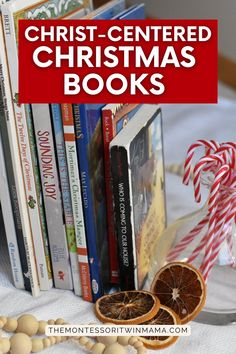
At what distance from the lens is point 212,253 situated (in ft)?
2.86

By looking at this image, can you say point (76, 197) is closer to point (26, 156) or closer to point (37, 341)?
point (26, 156)

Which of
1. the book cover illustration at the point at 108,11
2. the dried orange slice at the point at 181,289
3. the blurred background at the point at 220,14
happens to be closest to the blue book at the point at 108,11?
the book cover illustration at the point at 108,11

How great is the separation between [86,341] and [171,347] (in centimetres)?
11

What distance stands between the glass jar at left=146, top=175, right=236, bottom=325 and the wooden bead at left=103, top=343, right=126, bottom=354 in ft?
0.44

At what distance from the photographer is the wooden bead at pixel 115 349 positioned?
0.77 m

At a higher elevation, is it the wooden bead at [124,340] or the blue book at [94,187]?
the blue book at [94,187]

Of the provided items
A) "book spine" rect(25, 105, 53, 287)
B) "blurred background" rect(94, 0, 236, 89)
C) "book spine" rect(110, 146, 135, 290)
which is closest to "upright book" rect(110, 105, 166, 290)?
"book spine" rect(110, 146, 135, 290)

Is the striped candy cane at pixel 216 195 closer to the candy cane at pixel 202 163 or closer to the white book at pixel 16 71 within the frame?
the candy cane at pixel 202 163

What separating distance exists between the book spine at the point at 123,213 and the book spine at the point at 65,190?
0.07 meters

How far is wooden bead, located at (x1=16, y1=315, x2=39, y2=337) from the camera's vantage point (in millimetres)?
815

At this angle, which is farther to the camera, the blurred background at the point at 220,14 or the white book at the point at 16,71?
the blurred background at the point at 220,14

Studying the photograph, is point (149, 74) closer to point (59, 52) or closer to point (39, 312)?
point (59, 52)

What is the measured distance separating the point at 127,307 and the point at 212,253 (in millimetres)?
145

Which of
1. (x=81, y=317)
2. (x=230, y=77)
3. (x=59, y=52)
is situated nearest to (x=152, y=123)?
(x=59, y=52)
